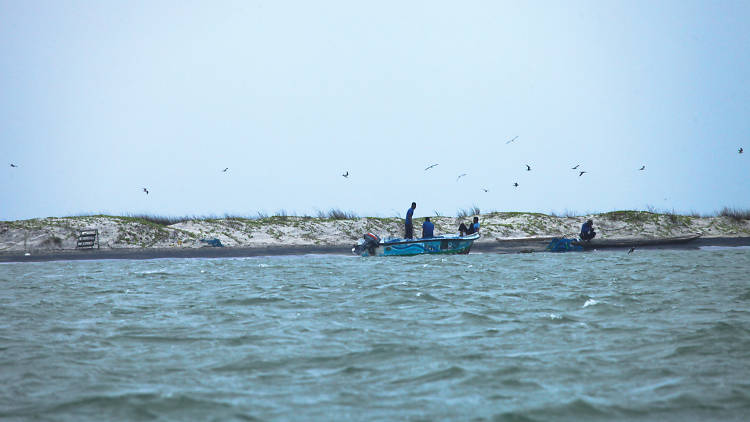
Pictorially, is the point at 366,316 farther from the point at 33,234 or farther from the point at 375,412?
the point at 33,234

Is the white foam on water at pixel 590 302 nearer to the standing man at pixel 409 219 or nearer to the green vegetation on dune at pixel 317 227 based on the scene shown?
the standing man at pixel 409 219

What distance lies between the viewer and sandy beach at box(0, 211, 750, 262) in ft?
128

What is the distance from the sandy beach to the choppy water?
68.1 ft

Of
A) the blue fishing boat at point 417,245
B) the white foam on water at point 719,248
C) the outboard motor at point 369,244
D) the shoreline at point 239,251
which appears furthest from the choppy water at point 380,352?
the white foam on water at point 719,248

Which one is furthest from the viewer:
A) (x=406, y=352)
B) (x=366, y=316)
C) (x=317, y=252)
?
(x=317, y=252)

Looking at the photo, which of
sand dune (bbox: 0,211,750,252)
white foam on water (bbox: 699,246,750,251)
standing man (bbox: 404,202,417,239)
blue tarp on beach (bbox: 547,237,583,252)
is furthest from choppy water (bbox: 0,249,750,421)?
sand dune (bbox: 0,211,750,252)

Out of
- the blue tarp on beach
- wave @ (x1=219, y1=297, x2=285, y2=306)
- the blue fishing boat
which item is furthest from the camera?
the blue tarp on beach

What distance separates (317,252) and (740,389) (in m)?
32.3

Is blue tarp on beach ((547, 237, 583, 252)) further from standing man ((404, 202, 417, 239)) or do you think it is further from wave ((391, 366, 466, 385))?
wave ((391, 366, 466, 385))

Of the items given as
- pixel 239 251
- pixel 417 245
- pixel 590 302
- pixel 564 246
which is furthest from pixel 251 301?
pixel 564 246

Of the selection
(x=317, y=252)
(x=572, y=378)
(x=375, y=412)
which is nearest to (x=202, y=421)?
(x=375, y=412)

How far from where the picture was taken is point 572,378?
300 inches

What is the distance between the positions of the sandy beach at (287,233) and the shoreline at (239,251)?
55 mm

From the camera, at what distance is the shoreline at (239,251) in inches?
1384
